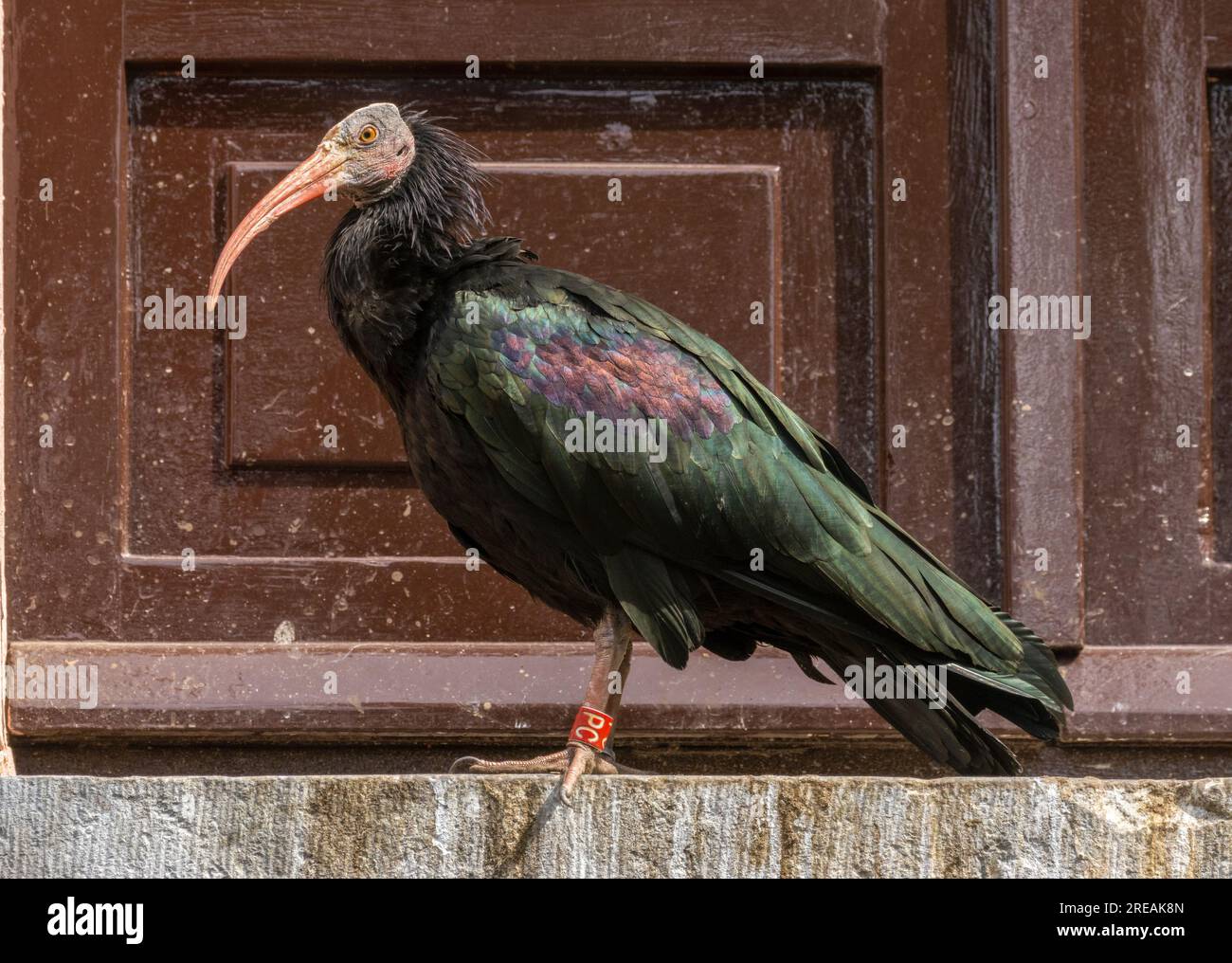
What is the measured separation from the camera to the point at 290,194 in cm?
568

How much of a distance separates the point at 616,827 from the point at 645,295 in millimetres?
3012

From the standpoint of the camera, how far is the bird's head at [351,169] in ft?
18.5

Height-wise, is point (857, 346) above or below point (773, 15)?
below

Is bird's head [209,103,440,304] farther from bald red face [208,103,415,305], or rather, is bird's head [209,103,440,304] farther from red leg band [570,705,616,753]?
red leg band [570,705,616,753]

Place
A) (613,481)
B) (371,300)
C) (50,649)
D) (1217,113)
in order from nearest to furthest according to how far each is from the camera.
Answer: (613,481) < (371,300) < (50,649) < (1217,113)

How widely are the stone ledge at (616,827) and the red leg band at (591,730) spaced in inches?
22.9

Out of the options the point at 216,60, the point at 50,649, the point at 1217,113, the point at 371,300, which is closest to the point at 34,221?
the point at 216,60

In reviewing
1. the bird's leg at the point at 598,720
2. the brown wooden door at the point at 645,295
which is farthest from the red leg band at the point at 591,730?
the brown wooden door at the point at 645,295

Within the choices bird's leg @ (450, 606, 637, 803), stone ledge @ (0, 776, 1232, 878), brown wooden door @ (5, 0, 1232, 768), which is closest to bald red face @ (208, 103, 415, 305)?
brown wooden door @ (5, 0, 1232, 768)

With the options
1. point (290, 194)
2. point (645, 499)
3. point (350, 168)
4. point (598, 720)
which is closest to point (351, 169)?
point (350, 168)

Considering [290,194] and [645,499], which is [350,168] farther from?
[645,499]

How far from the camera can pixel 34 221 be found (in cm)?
679

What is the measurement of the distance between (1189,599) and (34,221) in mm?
4416

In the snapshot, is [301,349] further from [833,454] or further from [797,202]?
[833,454]
